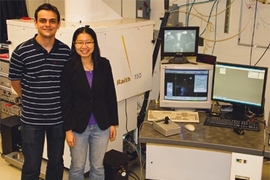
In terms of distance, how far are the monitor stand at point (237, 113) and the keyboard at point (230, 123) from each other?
67mm

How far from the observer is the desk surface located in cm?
235

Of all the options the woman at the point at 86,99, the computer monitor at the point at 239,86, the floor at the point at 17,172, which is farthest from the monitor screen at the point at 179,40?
the floor at the point at 17,172

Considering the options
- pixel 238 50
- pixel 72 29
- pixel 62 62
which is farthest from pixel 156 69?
pixel 62 62

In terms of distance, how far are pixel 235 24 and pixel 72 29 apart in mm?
1515

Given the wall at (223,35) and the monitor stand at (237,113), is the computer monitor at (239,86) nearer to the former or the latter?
the monitor stand at (237,113)

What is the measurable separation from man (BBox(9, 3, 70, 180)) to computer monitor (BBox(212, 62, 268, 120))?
1161mm

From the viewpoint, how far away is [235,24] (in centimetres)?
332

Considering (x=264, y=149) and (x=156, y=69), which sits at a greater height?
(x=156, y=69)

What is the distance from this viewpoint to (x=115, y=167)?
284cm

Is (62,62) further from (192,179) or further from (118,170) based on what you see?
(192,179)

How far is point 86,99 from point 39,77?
0.32 m

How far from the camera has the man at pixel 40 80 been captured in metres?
2.27

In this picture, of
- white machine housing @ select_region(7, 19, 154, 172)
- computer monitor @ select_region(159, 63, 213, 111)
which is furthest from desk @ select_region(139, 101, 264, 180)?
white machine housing @ select_region(7, 19, 154, 172)

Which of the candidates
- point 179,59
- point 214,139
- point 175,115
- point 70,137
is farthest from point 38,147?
point 179,59
